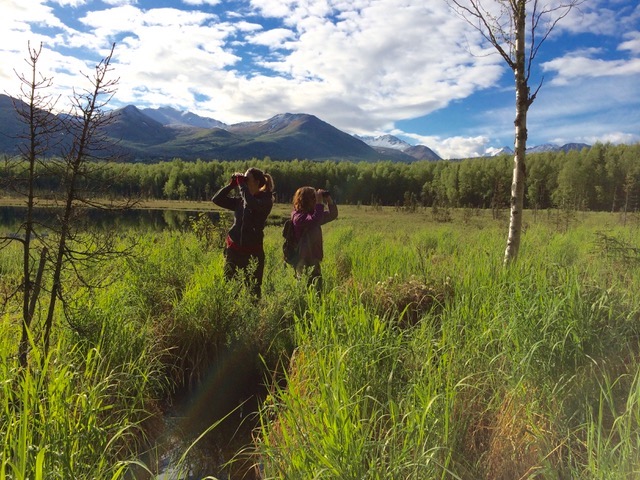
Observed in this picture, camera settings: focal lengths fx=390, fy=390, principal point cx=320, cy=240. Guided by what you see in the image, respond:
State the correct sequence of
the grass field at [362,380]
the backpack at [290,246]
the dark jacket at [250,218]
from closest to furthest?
the grass field at [362,380] < the dark jacket at [250,218] < the backpack at [290,246]

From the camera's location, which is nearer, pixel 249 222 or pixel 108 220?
pixel 249 222

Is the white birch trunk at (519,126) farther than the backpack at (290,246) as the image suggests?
No

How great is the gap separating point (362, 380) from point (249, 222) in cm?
286

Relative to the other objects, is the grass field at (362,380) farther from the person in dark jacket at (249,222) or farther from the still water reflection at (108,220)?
the still water reflection at (108,220)

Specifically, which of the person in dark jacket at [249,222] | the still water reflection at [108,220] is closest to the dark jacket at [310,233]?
the person in dark jacket at [249,222]

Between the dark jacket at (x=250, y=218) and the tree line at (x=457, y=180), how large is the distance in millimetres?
31965

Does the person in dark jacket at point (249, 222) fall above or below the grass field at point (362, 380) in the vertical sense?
above

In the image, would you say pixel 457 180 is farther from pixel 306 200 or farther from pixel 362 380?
pixel 362 380

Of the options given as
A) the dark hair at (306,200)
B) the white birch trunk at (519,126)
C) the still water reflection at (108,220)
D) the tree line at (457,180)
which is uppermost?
the tree line at (457,180)

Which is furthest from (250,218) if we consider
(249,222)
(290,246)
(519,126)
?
(519,126)

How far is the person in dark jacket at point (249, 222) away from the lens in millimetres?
5004

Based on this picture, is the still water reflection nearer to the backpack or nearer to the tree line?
the backpack

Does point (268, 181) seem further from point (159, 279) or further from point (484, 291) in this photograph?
point (484, 291)

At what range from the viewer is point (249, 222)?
5.07 meters
